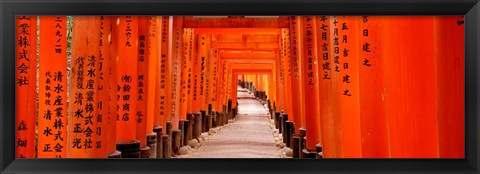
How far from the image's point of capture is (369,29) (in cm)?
326

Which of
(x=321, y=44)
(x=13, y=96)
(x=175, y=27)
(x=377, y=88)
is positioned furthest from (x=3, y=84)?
(x=175, y=27)

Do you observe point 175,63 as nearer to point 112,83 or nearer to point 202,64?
point 202,64

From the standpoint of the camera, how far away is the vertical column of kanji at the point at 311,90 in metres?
6.28

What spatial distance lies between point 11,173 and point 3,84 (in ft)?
1.21

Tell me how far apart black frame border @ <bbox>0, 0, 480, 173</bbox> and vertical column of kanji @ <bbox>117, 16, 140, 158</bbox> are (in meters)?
4.18

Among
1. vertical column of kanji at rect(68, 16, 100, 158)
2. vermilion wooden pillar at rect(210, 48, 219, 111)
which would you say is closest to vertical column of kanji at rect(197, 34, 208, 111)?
vermilion wooden pillar at rect(210, 48, 219, 111)

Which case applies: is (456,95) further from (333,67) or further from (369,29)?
(333,67)

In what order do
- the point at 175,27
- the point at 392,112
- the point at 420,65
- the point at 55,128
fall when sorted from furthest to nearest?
the point at 175,27
the point at 55,128
the point at 392,112
the point at 420,65

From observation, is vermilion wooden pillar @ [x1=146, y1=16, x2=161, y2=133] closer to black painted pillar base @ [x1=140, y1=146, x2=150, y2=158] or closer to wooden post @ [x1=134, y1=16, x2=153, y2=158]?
wooden post @ [x1=134, y1=16, x2=153, y2=158]

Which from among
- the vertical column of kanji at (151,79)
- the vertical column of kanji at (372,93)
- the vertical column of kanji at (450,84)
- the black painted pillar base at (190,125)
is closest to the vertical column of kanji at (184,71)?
the black painted pillar base at (190,125)

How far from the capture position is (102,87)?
4375 millimetres

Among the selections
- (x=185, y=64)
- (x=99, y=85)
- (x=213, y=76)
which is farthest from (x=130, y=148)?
(x=213, y=76)
